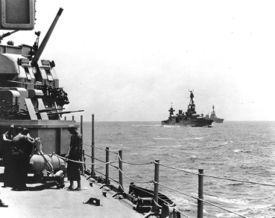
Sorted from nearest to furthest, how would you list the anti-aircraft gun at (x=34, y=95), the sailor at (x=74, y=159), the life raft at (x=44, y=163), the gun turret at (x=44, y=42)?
the sailor at (x=74, y=159), the life raft at (x=44, y=163), the anti-aircraft gun at (x=34, y=95), the gun turret at (x=44, y=42)

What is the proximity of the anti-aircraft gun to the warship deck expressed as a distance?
1.59 m

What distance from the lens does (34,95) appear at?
10867 millimetres

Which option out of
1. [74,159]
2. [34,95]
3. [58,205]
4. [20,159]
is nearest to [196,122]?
[34,95]

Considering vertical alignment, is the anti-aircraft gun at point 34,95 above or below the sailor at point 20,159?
above

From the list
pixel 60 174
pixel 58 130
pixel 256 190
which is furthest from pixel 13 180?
pixel 256 190

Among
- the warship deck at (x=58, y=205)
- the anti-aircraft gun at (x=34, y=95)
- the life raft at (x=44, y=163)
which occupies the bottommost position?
the warship deck at (x=58, y=205)

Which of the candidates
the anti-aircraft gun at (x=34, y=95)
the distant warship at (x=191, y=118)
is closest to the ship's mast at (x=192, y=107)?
the distant warship at (x=191, y=118)

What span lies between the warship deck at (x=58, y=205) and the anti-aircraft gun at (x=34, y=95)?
5.22ft

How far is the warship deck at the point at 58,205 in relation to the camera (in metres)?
5.50

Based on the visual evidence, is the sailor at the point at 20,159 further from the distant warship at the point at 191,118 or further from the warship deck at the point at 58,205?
the distant warship at the point at 191,118

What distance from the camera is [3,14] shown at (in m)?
2.09

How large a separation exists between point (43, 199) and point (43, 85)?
616cm

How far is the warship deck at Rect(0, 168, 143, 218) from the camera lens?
5.50 meters

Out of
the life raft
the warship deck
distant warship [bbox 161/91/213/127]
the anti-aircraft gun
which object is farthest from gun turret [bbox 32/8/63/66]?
distant warship [bbox 161/91/213/127]
